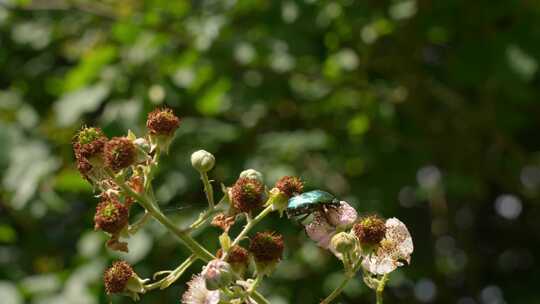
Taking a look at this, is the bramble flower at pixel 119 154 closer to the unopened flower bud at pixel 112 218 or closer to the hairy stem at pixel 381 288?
the unopened flower bud at pixel 112 218

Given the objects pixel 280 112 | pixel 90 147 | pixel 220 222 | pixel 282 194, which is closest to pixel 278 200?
pixel 282 194

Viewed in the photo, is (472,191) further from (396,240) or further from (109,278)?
(109,278)

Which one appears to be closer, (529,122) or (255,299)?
(255,299)

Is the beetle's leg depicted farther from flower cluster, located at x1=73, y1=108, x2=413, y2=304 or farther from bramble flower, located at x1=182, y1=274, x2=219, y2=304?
bramble flower, located at x1=182, y1=274, x2=219, y2=304

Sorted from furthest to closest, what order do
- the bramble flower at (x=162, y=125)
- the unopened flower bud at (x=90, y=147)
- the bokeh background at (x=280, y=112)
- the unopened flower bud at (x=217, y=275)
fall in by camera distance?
the bokeh background at (x=280, y=112) → the bramble flower at (x=162, y=125) → the unopened flower bud at (x=90, y=147) → the unopened flower bud at (x=217, y=275)

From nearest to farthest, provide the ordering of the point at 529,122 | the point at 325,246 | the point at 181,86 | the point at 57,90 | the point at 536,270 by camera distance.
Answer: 1. the point at 325,246
2. the point at 181,86
3. the point at 57,90
4. the point at 529,122
5. the point at 536,270

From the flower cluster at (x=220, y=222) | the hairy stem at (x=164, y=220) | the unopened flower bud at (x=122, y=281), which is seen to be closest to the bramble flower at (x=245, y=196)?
the flower cluster at (x=220, y=222)

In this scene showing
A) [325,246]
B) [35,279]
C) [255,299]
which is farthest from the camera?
[35,279]

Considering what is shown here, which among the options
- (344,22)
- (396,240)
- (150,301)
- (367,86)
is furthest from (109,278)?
(367,86)
